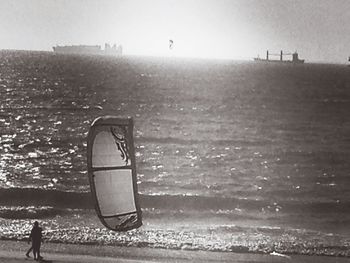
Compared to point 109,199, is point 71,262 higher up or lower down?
lower down

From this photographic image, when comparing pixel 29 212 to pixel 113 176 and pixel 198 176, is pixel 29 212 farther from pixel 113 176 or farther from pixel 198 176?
pixel 113 176

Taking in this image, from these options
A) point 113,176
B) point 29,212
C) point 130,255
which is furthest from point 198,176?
point 113,176

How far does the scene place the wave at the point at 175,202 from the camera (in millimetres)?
34188

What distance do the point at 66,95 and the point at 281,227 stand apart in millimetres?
84712

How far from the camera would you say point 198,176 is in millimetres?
43594

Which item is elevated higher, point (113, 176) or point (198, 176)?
point (113, 176)

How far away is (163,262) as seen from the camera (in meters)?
21.2

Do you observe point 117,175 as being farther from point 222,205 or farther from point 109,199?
point 222,205

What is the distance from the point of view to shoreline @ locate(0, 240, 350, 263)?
21391 mm

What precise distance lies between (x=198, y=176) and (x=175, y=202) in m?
8.53

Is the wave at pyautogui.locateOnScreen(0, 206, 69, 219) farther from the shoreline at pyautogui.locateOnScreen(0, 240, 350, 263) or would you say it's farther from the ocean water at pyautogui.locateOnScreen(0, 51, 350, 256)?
the shoreline at pyautogui.locateOnScreen(0, 240, 350, 263)

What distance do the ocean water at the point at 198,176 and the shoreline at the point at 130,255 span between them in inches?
28.4

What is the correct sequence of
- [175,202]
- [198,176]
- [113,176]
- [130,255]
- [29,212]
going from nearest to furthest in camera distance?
[113,176] < [130,255] < [29,212] < [175,202] < [198,176]

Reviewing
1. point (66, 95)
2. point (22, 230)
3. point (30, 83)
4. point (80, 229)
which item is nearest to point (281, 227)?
point (80, 229)
